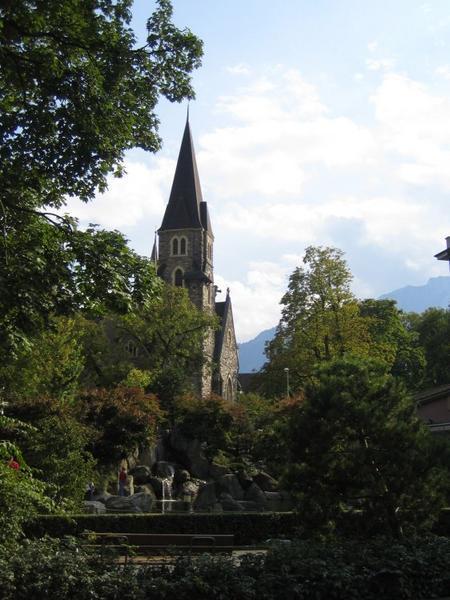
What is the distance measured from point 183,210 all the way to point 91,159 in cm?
5075

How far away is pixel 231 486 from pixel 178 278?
101 feet

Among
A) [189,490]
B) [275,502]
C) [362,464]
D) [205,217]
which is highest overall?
[205,217]

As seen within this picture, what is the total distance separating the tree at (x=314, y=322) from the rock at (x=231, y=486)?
247 inches

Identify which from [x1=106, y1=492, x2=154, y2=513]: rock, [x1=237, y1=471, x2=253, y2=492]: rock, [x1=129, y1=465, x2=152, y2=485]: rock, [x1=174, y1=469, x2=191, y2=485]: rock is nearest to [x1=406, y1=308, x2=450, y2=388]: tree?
[x1=237, y1=471, x2=253, y2=492]: rock

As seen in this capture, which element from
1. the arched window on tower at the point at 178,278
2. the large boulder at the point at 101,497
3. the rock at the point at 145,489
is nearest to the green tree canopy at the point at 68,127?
the large boulder at the point at 101,497

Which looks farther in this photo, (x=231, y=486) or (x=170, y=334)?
(x=170, y=334)

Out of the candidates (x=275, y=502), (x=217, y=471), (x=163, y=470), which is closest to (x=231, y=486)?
(x=275, y=502)

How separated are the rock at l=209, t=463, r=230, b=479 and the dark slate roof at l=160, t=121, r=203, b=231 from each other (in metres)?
30.4

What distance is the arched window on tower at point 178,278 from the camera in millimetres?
58469

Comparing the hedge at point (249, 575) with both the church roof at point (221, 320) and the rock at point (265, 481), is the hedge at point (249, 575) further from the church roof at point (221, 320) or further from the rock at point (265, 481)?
the church roof at point (221, 320)

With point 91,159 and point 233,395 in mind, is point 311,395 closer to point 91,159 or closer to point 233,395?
point 91,159

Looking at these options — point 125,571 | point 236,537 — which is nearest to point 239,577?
point 125,571

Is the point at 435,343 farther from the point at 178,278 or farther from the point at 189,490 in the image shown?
the point at 189,490

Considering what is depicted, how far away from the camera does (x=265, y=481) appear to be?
3200 cm
